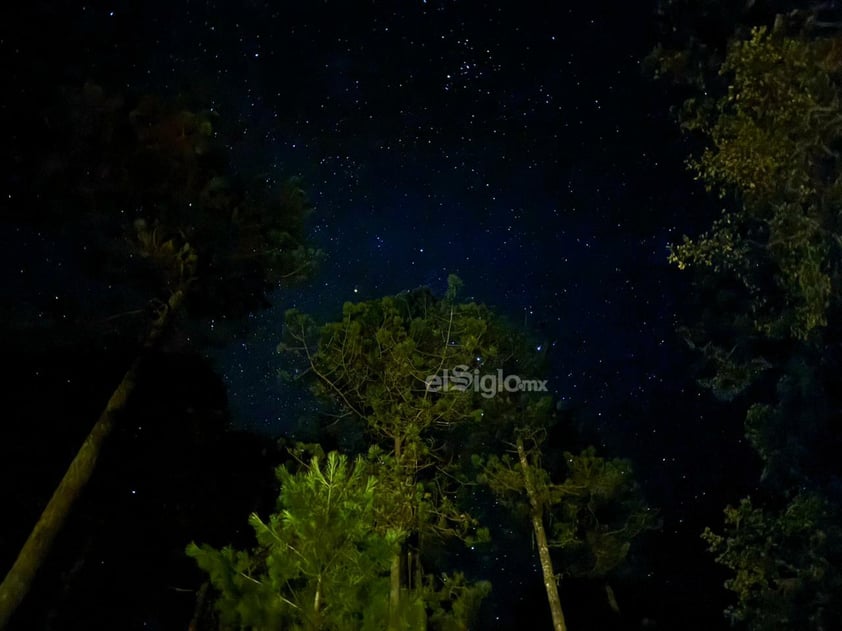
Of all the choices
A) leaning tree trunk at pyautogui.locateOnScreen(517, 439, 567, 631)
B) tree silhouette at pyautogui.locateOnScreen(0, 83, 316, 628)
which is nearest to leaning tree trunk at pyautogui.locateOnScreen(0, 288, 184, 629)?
tree silhouette at pyautogui.locateOnScreen(0, 83, 316, 628)

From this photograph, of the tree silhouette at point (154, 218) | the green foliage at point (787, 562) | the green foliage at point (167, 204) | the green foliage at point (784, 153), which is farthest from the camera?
the green foliage at point (787, 562)

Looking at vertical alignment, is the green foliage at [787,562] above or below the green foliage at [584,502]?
below

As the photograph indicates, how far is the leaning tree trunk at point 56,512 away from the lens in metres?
7.29

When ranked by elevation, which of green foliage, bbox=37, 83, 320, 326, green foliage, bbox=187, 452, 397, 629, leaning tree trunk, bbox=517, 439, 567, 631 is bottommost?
green foliage, bbox=187, 452, 397, 629

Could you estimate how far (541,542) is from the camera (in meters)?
11.5

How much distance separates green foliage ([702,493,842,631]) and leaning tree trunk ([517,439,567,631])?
9.62ft

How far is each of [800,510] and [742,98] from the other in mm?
6852

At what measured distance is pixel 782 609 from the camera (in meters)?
10.5

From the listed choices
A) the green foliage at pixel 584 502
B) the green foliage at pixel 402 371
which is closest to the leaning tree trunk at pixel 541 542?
the green foliage at pixel 584 502

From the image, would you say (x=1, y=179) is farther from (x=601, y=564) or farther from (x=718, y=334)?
(x=601, y=564)

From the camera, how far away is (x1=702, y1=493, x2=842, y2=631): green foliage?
9820 mm

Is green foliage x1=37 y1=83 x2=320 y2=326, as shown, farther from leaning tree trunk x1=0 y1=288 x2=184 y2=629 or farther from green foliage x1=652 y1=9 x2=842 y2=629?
green foliage x1=652 y1=9 x2=842 y2=629

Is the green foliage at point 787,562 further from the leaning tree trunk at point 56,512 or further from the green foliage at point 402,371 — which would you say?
the leaning tree trunk at point 56,512

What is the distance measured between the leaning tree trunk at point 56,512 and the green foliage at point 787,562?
1022cm
